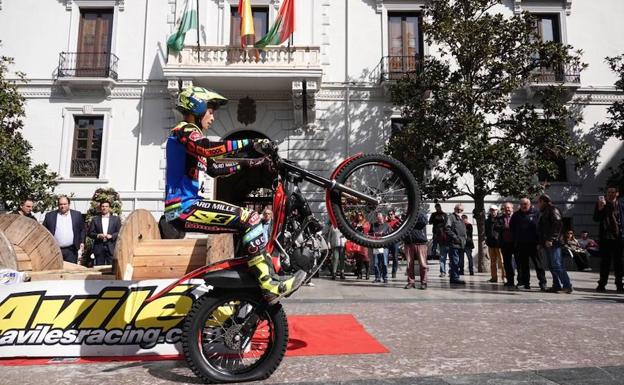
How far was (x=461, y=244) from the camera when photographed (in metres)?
9.40

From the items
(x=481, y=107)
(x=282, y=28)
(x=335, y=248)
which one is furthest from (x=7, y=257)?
(x=282, y=28)

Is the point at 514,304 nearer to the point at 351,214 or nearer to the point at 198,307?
the point at 351,214

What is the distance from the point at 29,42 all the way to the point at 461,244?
17693 mm

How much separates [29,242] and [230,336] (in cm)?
308

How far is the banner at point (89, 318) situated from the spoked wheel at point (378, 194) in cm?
158

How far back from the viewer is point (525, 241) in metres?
8.51

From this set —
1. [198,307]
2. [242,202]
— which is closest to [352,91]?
[242,202]

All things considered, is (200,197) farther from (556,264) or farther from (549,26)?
(549,26)

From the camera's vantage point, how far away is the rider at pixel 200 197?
3140mm


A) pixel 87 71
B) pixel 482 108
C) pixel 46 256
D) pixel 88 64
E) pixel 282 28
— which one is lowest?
pixel 46 256

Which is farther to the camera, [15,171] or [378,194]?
[15,171]

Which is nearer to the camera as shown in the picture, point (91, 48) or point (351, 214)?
point (351, 214)

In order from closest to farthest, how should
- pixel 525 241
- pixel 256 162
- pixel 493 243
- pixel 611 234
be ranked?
pixel 256 162 → pixel 611 234 → pixel 525 241 → pixel 493 243

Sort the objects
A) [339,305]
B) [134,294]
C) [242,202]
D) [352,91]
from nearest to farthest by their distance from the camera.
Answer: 1. [134,294]
2. [339,305]
3. [352,91]
4. [242,202]
